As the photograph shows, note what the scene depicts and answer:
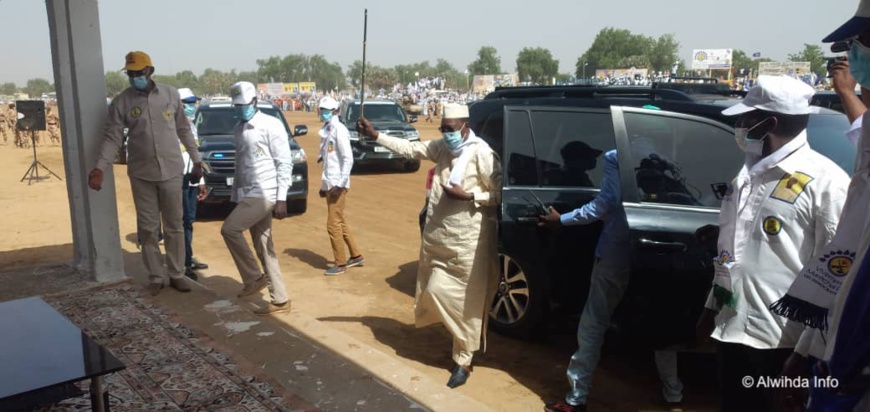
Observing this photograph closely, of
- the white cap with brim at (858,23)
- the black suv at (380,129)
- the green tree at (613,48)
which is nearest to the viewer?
the white cap with brim at (858,23)

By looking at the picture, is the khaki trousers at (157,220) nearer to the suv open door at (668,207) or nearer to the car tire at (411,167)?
the suv open door at (668,207)

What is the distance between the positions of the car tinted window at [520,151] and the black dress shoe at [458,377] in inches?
55.2

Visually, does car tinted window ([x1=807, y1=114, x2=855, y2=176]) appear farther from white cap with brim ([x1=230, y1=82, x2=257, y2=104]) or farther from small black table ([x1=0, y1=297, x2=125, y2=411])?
white cap with brim ([x1=230, y1=82, x2=257, y2=104])

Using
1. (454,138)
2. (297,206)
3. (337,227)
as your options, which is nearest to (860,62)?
(454,138)

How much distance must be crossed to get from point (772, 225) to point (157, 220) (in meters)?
5.01

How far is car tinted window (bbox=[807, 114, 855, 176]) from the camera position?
3.91 meters

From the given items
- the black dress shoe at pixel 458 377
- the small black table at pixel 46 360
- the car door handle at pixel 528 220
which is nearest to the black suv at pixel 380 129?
the car door handle at pixel 528 220

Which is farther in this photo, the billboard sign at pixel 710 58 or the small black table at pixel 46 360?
the billboard sign at pixel 710 58

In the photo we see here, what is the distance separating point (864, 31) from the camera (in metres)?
1.75

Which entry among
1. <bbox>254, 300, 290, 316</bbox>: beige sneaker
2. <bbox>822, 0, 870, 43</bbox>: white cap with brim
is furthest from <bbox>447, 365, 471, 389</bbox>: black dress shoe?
<bbox>822, 0, 870, 43</bbox>: white cap with brim

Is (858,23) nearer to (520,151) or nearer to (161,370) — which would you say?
(520,151)

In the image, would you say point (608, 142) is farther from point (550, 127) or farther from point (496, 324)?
point (496, 324)

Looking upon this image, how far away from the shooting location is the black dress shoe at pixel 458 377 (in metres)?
4.39

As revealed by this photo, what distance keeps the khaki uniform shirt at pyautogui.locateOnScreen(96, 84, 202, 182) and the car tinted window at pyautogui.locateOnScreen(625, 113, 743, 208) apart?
3.86 meters
